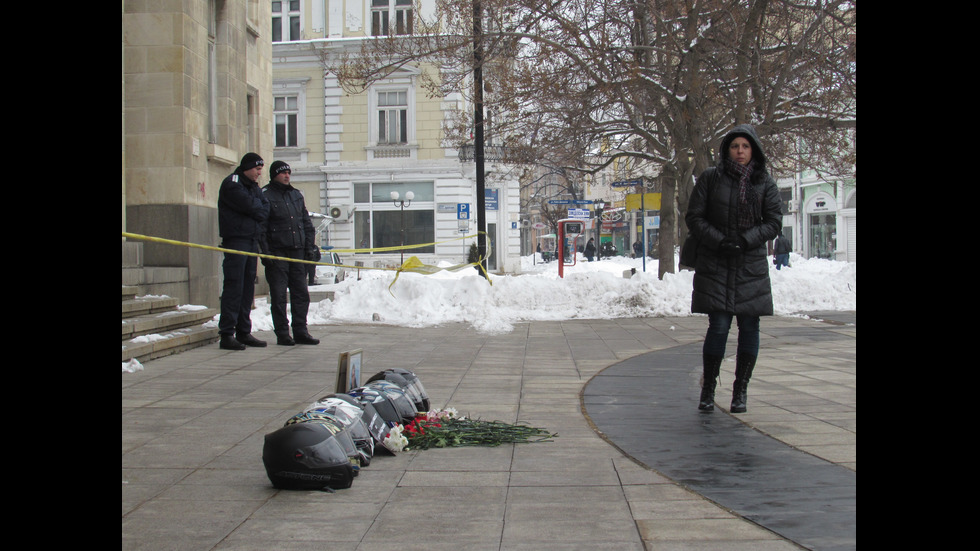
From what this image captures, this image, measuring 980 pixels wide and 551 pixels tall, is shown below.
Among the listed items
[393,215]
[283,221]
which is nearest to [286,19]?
[393,215]

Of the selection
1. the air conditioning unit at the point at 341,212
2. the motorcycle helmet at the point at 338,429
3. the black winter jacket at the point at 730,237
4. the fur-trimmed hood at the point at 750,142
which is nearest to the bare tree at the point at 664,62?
the fur-trimmed hood at the point at 750,142

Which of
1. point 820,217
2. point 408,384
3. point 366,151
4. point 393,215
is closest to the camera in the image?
point 408,384

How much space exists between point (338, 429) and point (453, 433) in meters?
0.99

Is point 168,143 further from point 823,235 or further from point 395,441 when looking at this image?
point 823,235

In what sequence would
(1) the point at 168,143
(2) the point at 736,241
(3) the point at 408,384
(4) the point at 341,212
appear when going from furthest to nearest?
(4) the point at 341,212, (1) the point at 168,143, (2) the point at 736,241, (3) the point at 408,384

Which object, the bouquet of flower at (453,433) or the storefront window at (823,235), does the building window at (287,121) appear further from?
the bouquet of flower at (453,433)

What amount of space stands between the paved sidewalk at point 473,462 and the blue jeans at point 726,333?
454 mm

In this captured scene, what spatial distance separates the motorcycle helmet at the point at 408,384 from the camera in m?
4.98

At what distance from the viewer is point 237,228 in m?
8.61

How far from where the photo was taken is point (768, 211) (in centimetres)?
524
